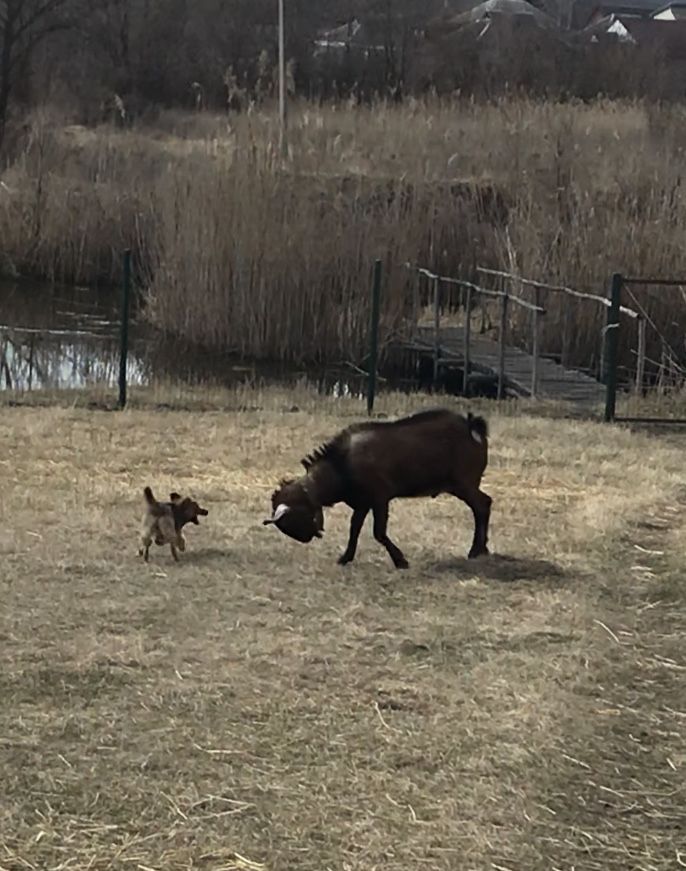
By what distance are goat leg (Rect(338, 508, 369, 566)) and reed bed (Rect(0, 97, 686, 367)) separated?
335 inches

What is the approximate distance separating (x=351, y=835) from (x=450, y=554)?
304 cm

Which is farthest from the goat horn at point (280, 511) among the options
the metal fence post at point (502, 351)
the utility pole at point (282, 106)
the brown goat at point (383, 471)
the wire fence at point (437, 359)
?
the utility pole at point (282, 106)

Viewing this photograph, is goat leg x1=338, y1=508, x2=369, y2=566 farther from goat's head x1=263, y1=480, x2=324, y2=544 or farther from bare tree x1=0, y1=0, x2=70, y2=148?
bare tree x1=0, y1=0, x2=70, y2=148

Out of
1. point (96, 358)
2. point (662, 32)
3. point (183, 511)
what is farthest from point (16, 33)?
point (662, 32)

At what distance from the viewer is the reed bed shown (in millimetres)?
17375

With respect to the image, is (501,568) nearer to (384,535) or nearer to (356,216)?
(384,535)

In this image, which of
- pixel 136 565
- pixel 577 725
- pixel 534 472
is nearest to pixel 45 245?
pixel 534 472

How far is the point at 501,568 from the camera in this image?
22.1 ft

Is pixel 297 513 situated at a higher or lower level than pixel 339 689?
higher

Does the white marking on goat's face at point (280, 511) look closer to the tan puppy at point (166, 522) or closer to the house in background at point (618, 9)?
the tan puppy at point (166, 522)

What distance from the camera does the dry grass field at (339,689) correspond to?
4035 millimetres

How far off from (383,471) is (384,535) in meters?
0.31

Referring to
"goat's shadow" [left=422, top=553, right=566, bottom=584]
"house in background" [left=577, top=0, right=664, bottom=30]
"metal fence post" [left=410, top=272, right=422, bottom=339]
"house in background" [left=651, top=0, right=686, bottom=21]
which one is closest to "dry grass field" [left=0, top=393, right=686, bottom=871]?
"goat's shadow" [left=422, top=553, right=566, bottom=584]

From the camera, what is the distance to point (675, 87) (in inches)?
1455
